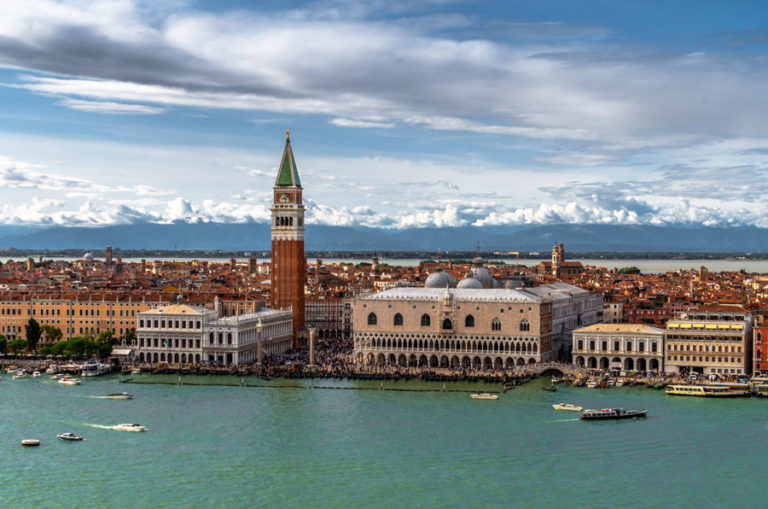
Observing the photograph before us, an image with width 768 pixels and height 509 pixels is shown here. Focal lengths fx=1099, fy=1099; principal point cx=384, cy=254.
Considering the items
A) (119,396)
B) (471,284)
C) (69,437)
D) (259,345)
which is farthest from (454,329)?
(69,437)

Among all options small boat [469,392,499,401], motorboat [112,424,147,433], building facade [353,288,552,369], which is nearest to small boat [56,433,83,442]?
motorboat [112,424,147,433]

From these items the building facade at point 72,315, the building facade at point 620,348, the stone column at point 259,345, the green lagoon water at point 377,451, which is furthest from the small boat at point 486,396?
the building facade at point 72,315

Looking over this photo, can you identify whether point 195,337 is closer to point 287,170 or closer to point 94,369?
point 94,369

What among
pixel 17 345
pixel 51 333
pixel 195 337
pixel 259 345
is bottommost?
pixel 17 345

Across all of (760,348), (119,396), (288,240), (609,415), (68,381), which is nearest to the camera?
(609,415)

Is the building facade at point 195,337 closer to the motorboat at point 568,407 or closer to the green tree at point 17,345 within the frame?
the green tree at point 17,345

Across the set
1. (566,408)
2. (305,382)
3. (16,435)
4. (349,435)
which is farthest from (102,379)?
(566,408)

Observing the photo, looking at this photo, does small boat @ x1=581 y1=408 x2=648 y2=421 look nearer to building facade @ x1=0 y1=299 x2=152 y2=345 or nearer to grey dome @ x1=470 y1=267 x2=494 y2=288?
grey dome @ x1=470 y1=267 x2=494 y2=288
